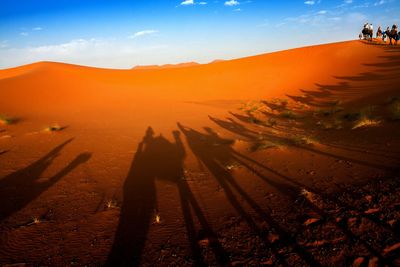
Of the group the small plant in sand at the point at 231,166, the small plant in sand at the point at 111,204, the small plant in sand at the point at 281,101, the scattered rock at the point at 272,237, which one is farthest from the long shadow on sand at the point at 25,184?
the small plant in sand at the point at 281,101

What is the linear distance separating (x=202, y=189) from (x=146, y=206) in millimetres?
1218

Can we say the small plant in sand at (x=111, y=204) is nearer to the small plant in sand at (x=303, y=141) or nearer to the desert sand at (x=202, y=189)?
the desert sand at (x=202, y=189)

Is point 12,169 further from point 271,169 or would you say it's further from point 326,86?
point 326,86

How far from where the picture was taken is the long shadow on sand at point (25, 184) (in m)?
5.23

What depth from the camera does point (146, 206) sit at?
16.6ft

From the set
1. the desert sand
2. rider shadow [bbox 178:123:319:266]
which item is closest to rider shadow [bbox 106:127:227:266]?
the desert sand

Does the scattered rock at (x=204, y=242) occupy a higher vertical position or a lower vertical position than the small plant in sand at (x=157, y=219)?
lower

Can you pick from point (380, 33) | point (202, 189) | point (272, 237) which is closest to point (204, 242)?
point (272, 237)

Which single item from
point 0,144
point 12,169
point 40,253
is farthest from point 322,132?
point 0,144

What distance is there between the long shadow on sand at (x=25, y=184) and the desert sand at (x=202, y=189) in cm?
3

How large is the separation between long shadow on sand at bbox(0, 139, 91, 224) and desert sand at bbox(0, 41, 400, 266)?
3 cm

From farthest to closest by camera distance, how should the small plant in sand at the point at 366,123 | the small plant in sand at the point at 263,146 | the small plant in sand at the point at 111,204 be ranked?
the small plant in sand at the point at 366,123, the small plant in sand at the point at 263,146, the small plant in sand at the point at 111,204

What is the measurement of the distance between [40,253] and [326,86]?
2060 cm

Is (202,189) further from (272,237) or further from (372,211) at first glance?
(372,211)
